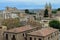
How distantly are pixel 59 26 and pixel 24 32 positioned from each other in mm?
11081

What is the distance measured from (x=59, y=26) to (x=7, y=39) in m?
12.0

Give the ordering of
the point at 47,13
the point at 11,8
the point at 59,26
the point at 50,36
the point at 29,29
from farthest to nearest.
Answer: the point at 11,8 < the point at 47,13 < the point at 59,26 < the point at 29,29 < the point at 50,36

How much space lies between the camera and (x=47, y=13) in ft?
146

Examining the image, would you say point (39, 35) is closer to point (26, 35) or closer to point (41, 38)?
point (41, 38)

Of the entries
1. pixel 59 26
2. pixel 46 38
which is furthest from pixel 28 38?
pixel 59 26

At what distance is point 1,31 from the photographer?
18844mm

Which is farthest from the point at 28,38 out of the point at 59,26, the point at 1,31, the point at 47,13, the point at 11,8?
the point at 11,8

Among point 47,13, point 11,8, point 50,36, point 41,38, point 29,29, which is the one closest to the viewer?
point 41,38

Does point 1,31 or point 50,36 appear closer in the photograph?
point 50,36

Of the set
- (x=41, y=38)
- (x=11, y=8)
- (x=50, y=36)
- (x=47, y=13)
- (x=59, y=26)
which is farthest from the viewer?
(x=11, y=8)

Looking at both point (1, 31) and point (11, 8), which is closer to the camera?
point (1, 31)

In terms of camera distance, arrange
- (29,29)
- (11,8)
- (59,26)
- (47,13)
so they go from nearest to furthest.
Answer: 1. (29,29)
2. (59,26)
3. (47,13)
4. (11,8)

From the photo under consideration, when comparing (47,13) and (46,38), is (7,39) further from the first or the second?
(47,13)

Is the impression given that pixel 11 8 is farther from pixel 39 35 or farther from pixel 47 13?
pixel 39 35
